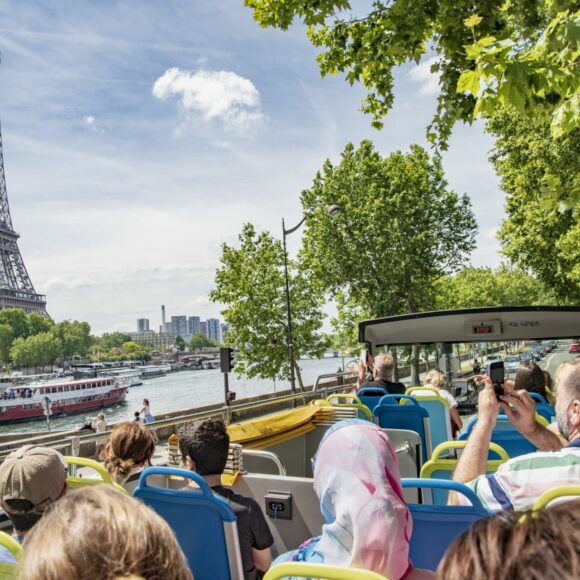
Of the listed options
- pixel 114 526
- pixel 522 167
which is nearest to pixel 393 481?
pixel 114 526

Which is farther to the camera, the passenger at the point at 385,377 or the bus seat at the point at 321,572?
the passenger at the point at 385,377

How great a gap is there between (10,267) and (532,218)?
5237 inches

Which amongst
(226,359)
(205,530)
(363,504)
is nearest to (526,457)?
(363,504)

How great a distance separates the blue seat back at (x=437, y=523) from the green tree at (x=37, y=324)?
503 ft

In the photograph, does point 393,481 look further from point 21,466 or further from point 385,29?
point 385,29

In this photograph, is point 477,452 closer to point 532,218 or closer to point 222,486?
point 222,486

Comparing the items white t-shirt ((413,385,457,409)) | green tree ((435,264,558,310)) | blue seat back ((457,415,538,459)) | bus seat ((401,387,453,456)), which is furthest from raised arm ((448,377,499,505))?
green tree ((435,264,558,310))

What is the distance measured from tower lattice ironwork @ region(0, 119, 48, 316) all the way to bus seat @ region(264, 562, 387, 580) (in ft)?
473

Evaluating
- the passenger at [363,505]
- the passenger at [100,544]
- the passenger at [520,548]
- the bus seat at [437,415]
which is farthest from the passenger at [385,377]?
the passenger at [520,548]

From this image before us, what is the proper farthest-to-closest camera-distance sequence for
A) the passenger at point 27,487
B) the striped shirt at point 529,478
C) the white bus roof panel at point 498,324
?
the white bus roof panel at point 498,324 < the passenger at point 27,487 < the striped shirt at point 529,478

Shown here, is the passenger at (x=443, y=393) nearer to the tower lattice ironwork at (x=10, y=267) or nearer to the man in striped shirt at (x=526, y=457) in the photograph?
the man in striped shirt at (x=526, y=457)

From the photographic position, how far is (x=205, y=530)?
2883 mm

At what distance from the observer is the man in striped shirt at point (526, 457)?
2.44 metres

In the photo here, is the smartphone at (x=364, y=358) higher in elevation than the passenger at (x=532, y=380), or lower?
higher
